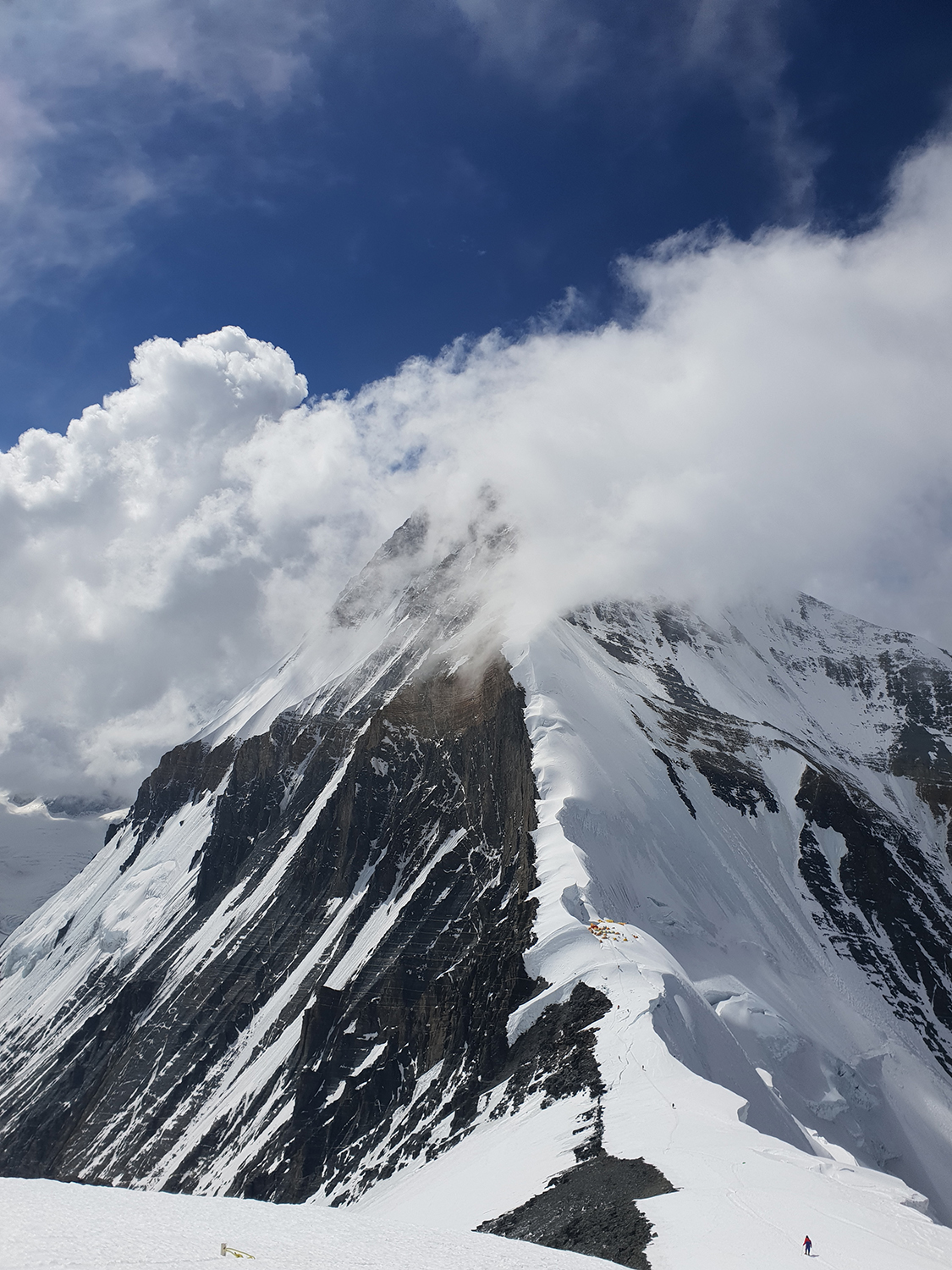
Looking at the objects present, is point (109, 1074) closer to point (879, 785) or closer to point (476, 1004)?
point (476, 1004)

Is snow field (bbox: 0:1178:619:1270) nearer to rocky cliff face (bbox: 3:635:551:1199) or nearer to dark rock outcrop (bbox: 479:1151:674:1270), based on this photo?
dark rock outcrop (bbox: 479:1151:674:1270)

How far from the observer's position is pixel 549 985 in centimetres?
6625

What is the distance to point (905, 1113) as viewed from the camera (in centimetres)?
9012

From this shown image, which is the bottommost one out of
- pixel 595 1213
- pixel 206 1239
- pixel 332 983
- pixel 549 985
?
pixel 595 1213

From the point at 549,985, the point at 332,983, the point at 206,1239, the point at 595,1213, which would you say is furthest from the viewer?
the point at 332,983

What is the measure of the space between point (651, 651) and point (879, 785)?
52.1 meters

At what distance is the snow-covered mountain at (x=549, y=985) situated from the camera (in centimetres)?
4200

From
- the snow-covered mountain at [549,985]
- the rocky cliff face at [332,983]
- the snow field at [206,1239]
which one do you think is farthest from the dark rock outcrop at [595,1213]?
the rocky cliff face at [332,983]

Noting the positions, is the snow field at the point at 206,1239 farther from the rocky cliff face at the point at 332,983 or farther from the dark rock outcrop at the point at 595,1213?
the rocky cliff face at the point at 332,983

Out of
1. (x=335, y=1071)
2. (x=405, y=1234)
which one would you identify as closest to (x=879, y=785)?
(x=335, y=1071)

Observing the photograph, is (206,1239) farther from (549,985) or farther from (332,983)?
(332,983)

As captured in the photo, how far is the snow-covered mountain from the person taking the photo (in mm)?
42000

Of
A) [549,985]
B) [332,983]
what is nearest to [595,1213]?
[549,985]

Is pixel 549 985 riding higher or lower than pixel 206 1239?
higher
